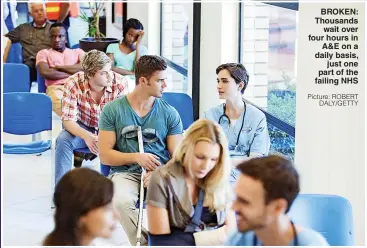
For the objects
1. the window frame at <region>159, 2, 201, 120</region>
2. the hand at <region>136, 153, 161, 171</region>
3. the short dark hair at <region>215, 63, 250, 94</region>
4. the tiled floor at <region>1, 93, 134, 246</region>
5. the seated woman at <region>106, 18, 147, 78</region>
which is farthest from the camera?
the seated woman at <region>106, 18, 147, 78</region>

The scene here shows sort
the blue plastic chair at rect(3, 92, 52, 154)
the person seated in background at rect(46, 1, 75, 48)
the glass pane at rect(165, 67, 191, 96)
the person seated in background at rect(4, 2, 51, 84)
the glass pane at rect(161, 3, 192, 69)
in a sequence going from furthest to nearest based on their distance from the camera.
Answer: the person seated in background at rect(46, 1, 75, 48) → the person seated in background at rect(4, 2, 51, 84) → the glass pane at rect(161, 3, 192, 69) → the glass pane at rect(165, 67, 191, 96) → the blue plastic chair at rect(3, 92, 52, 154)

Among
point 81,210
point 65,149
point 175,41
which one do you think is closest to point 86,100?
point 65,149

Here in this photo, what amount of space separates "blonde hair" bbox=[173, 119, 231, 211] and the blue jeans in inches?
95.0

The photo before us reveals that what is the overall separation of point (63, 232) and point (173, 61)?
756 cm

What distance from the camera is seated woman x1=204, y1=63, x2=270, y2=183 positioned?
470 centimetres

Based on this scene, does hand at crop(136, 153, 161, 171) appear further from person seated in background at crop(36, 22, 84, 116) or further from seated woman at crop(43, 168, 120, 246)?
person seated in background at crop(36, 22, 84, 116)

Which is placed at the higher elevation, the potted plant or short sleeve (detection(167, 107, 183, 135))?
the potted plant

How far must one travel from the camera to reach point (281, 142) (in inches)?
224

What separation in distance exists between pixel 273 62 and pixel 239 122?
145 cm

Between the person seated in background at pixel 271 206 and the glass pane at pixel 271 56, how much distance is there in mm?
2975

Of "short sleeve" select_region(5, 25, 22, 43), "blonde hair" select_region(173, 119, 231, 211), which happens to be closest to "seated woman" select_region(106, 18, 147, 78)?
"short sleeve" select_region(5, 25, 22, 43)

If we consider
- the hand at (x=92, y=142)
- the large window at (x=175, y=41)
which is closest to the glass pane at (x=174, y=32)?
the large window at (x=175, y=41)

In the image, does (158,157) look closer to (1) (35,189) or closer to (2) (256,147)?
(2) (256,147)

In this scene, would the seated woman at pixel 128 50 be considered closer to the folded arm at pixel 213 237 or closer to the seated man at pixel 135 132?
the seated man at pixel 135 132
